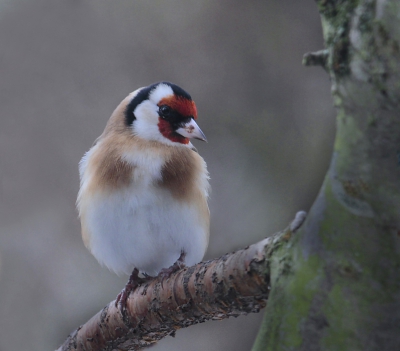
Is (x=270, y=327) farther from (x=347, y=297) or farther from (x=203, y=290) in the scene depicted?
(x=203, y=290)

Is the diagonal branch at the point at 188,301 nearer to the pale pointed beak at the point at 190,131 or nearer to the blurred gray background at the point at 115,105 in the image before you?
the pale pointed beak at the point at 190,131

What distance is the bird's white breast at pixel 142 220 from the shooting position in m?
2.21

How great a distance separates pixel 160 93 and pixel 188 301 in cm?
116

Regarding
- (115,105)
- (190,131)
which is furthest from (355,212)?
(115,105)

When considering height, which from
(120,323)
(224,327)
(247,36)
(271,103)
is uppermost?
(247,36)

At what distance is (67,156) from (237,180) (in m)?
1.36

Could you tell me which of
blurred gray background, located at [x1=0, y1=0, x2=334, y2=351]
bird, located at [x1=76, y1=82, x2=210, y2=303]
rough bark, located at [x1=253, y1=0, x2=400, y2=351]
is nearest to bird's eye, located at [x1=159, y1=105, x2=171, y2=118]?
bird, located at [x1=76, y1=82, x2=210, y2=303]

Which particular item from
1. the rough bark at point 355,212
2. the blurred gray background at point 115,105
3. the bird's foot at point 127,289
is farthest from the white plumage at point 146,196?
the blurred gray background at point 115,105

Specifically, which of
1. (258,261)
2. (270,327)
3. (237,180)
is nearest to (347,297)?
(270,327)

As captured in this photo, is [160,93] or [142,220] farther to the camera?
[160,93]

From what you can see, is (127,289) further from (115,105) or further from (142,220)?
(115,105)

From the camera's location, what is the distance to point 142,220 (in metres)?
2.22

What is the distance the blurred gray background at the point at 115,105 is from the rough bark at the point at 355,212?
3.27m

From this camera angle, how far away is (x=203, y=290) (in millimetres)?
1625
